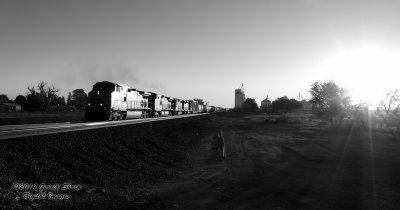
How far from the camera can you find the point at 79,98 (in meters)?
134

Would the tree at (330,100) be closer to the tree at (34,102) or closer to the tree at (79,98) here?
the tree at (79,98)

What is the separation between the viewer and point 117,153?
1922cm

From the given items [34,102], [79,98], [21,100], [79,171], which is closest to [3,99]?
[21,100]

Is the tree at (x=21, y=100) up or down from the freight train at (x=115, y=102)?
up

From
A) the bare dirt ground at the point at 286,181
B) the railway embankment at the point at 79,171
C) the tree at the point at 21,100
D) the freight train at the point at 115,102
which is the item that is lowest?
the bare dirt ground at the point at 286,181

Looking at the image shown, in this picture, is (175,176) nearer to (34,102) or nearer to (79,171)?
(79,171)

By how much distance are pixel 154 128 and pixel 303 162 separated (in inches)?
595

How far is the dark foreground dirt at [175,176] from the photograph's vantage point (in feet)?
40.1

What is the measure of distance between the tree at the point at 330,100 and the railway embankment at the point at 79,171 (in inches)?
1889

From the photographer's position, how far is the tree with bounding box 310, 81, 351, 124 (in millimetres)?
60778

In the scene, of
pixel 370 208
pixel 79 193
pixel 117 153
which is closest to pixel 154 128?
pixel 117 153

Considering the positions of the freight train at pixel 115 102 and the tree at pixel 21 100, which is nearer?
the freight train at pixel 115 102

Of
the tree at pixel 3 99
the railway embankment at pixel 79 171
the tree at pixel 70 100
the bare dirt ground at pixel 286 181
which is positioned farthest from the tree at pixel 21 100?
the railway embankment at pixel 79 171

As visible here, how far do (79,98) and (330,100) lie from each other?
352 ft
